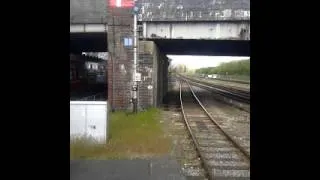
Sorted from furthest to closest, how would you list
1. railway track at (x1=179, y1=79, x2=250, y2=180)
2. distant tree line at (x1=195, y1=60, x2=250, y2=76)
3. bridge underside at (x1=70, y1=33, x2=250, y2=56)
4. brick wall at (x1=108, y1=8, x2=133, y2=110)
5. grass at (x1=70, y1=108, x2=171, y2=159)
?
distant tree line at (x1=195, y1=60, x2=250, y2=76), bridge underside at (x1=70, y1=33, x2=250, y2=56), brick wall at (x1=108, y1=8, x2=133, y2=110), grass at (x1=70, y1=108, x2=171, y2=159), railway track at (x1=179, y1=79, x2=250, y2=180)

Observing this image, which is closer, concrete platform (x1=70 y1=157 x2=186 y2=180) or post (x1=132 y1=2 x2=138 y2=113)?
concrete platform (x1=70 y1=157 x2=186 y2=180)

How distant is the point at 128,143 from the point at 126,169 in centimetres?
301

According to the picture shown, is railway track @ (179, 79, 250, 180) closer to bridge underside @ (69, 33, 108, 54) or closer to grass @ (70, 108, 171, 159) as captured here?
grass @ (70, 108, 171, 159)

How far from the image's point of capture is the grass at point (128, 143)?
913 centimetres

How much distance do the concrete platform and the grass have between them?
891mm

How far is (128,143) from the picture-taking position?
1037 cm

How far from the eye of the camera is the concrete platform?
22.5 feet

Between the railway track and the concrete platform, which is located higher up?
the concrete platform

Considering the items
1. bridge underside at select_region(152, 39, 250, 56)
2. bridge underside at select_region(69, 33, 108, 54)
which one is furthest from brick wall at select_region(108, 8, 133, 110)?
bridge underside at select_region(69, 33, 108, 54)

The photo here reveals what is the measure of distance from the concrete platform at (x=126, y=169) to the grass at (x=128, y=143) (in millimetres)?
891

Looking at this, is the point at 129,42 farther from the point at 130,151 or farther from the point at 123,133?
the point at 130,151

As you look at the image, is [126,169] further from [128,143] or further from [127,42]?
[127,42]
